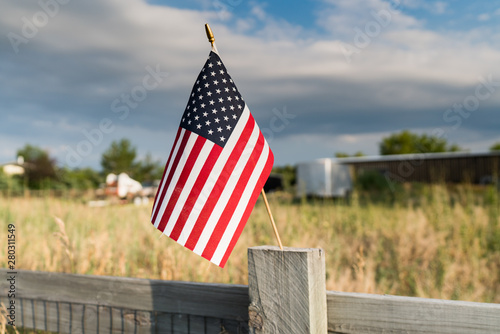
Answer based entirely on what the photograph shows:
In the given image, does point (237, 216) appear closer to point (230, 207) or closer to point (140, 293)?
point (230, 207)

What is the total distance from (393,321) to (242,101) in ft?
4.04

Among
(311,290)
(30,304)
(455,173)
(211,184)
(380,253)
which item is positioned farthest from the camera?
(455,173)

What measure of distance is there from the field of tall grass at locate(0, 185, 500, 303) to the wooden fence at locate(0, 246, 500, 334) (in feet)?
2.51

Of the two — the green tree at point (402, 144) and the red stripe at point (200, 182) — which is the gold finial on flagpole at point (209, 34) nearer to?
the red stripe at point (200, 182)

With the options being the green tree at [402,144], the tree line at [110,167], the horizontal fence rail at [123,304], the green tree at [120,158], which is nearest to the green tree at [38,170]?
the tree line at [110,167]

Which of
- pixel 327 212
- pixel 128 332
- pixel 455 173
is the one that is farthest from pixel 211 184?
pixel 455 173

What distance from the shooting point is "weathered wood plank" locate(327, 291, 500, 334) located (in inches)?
68.3

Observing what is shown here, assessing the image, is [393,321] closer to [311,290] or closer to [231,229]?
[311,290]

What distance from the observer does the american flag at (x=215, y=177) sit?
1.93 meters

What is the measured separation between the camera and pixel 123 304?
97.0 inches

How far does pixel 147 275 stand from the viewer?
455 cm

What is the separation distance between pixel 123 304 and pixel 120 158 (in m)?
45.0

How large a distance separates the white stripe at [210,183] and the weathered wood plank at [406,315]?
73cm

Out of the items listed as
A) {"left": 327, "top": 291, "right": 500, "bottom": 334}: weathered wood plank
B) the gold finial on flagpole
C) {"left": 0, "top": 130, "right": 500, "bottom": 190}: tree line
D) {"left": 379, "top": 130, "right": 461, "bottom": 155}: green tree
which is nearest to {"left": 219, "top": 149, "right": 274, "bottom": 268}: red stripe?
{"left": 327, "top": 291, "right": 500, "bottom": 334}: weathered wood plank
